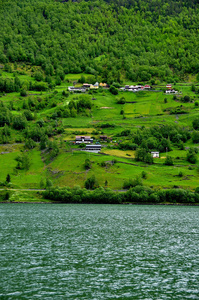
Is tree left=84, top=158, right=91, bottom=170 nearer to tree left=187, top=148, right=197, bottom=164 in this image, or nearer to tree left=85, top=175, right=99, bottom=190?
tree left=85, top=175, right=99, bottom=190

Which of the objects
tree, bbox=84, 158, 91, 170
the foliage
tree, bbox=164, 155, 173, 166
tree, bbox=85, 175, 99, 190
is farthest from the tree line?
tree, bbox=164, 155, 173, 166

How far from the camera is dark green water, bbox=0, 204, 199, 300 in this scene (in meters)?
39.8

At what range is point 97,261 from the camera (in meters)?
52.6

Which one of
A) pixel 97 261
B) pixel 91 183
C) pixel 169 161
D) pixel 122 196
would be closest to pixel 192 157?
pixel 169 161

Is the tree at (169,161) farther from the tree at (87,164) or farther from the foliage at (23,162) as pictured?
the foliage at (23,162)

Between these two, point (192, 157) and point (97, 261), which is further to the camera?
point (192, 157)

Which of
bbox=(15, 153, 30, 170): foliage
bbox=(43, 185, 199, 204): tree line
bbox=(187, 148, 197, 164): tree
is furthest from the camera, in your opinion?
bbox=(187, 148, 197, 164): tree

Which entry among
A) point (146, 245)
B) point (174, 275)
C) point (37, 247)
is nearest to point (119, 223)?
point (146, 245)

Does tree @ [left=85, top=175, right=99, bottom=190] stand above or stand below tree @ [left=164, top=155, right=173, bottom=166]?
below

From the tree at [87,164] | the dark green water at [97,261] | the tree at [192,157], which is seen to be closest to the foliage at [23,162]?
the tree at [87,164]

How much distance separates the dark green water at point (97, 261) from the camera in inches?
1565

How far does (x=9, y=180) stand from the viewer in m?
164

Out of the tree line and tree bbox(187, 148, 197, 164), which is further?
tree bbox(187, 148, 197, 164)

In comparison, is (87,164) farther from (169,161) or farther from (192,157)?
(192,157)
